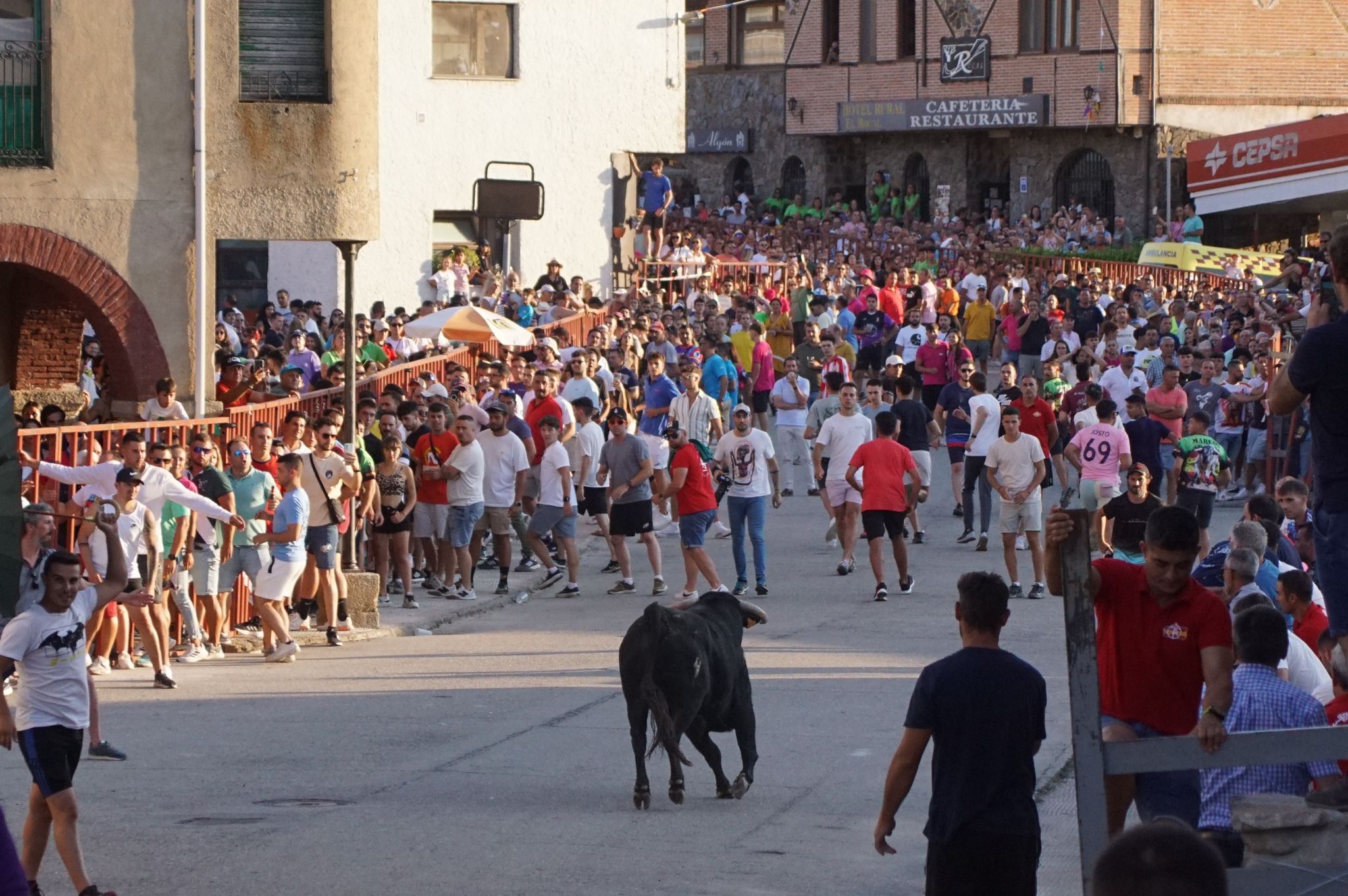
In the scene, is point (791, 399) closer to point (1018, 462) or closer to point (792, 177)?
point (1018, 462)

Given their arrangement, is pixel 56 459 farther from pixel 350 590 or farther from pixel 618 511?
pixel 618 511

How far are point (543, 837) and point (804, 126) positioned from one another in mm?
44343

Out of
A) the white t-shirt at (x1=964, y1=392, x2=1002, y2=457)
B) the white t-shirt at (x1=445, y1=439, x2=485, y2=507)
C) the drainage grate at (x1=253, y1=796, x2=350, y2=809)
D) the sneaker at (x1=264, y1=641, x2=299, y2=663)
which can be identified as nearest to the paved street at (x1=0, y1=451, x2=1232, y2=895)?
the drainage grate at (x1=253, y1=796, x2=350, y2=809)

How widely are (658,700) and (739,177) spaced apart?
46.3 metres

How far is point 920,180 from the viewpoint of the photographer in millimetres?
50906

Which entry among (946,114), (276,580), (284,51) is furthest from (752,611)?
(946,114)

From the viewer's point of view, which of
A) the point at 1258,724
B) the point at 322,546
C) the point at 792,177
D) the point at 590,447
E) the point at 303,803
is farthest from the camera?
the point at 792,177

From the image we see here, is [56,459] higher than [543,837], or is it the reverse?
[56,459]

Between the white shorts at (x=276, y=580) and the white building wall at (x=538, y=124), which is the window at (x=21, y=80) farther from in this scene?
the white building wall at (x=538, y=124)

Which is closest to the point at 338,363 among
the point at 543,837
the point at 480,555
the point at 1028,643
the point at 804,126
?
the point at 480,555

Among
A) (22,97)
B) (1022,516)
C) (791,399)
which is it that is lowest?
(1022,516)

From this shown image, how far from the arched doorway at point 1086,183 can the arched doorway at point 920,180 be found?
3901 mm

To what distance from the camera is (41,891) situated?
8492mm

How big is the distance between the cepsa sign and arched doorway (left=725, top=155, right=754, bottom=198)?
19358 mm
